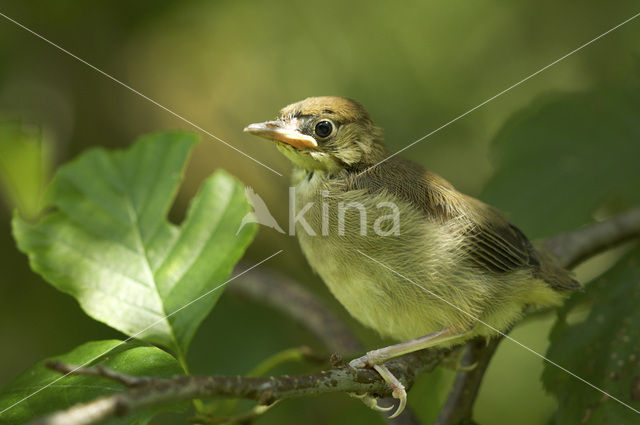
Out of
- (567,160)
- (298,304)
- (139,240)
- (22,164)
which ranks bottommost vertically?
(298,304)

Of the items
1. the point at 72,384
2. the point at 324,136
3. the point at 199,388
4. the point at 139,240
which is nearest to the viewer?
the point at 199,388

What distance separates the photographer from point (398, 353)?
258 centimetres

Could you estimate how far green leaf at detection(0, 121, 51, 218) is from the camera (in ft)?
11.7

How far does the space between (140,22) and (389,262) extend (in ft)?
11.1

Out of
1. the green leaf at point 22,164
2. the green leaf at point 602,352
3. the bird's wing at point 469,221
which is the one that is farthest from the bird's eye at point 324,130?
the green leaf at point 22,164

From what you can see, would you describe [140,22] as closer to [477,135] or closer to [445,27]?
[445,27]

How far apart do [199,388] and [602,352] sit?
1.99m

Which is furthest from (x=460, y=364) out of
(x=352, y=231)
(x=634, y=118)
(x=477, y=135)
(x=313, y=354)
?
(x=477, y=135)

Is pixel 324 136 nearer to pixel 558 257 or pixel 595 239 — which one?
pixel 558 257

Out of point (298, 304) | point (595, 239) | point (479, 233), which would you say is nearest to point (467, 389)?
point (479, 233)

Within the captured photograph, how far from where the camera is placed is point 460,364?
9.96ft

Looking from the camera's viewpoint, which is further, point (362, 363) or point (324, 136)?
point (324, 136)

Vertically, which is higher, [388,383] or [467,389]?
[388,383]

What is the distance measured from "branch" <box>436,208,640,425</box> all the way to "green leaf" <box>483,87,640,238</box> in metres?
0.12
